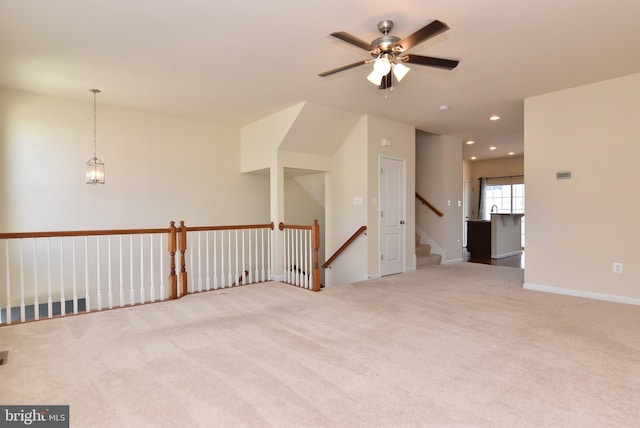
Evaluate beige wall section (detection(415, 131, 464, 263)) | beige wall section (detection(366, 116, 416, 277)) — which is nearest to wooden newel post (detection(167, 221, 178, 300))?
Answer: beige wall section (detection(366, 116, 416, 277))

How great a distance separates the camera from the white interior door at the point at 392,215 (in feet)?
19.2

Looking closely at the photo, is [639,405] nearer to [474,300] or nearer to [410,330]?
[410,330]

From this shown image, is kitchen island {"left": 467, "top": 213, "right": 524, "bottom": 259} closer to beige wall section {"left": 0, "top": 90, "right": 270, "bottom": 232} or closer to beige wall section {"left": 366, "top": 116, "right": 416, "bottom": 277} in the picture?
beige wall section {"left": 366, "top": 116, "right": 416, "bottom": 277}

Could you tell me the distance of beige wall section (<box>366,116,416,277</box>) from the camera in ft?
18.5

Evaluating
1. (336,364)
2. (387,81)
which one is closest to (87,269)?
(336,364)

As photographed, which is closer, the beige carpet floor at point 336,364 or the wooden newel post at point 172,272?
the beige carpet floor at point 336,364

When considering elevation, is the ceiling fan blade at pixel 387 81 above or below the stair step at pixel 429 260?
above

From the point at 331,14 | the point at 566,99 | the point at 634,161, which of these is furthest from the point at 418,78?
the point at 634,161

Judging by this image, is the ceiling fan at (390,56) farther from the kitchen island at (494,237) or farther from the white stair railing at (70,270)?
the kitchen island at (494,237)

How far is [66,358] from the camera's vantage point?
8.48ft

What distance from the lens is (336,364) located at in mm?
2469

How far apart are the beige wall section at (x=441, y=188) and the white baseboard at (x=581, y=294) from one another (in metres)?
2.38

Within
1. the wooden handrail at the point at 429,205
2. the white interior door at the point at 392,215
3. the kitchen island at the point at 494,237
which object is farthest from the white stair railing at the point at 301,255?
the kitchen island at the point at 494,237

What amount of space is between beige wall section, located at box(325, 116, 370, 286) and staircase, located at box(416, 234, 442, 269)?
164cm
